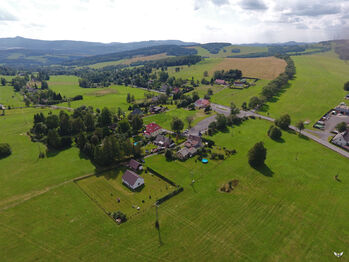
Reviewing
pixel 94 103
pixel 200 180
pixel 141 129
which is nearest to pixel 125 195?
pixel 200 180

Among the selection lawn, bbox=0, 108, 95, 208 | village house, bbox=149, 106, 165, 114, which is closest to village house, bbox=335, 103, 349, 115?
village house, bbox=149, 106, 165, 114

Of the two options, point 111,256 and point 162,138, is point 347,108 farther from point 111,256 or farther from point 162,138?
point 111,256

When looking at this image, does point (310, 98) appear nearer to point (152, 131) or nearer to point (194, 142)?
point (194, 142)

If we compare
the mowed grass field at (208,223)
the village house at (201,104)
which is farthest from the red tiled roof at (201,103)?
the mowed grass field at (208,223)

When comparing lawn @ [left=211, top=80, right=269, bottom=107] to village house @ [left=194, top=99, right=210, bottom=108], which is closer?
village house @ [left=194, top=99, right=210, bottom=108]

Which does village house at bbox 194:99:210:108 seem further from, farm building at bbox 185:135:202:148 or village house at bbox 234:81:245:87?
village house at bbox 234:81:245:87
